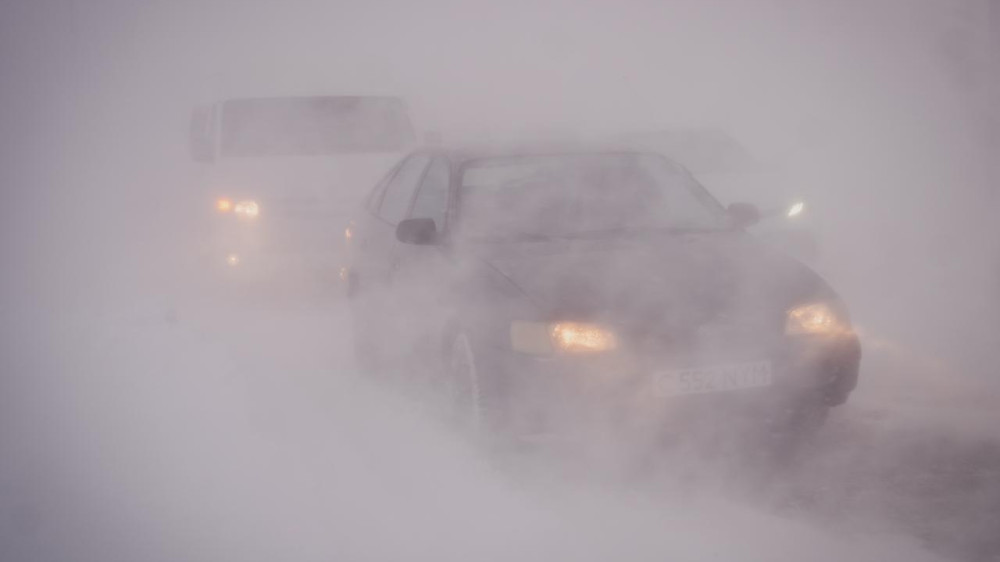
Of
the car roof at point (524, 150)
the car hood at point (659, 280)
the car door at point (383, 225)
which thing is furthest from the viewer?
the car door at point (383, 225)

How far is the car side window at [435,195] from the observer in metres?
4.14

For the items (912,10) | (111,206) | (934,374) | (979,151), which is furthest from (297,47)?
(934,374)

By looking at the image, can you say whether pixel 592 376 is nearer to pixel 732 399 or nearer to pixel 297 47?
pixel 732 399

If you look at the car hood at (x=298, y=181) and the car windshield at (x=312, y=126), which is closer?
the car hood at (x=298, y=181)

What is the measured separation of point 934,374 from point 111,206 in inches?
544

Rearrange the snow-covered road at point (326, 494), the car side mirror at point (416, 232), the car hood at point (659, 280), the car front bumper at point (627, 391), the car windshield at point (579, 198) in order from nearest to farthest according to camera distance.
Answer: the snow-covered road at point (326, 494) → the car front bumper at point (627, 391) → the car hood at point (659, 280) → the car side mirror at point (416, 232) → the car windshield at point (579, 198)

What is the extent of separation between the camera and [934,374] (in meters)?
4.57

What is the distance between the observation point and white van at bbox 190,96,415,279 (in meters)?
6.61

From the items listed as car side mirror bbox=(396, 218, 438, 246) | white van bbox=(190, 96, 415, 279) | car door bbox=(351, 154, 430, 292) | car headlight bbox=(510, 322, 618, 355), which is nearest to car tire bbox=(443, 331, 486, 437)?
car headlight bbox=(510, 322, 618, 355)

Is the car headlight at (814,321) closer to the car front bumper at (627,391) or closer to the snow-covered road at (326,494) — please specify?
the car front bumper at (627,391)

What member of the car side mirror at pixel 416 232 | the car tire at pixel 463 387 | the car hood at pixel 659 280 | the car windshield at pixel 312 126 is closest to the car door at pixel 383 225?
the car side mirror at pixel 416 232

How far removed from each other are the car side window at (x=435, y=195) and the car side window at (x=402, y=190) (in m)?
0.10

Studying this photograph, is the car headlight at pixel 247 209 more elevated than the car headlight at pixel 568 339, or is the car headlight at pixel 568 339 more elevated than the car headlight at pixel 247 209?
the car headlight at pixel 568 339

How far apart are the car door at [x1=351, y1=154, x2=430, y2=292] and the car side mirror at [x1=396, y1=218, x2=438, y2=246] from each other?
554 mm
